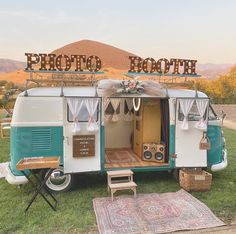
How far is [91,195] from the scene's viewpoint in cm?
643

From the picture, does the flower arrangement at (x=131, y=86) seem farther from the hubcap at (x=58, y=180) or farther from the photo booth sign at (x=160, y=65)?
the hubcap at (x=58, y=180)

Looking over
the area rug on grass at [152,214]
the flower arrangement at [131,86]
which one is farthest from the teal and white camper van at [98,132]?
the area rug on grass at [152,214]

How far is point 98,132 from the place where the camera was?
6.60m

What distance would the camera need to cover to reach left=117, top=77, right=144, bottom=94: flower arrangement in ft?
22.2

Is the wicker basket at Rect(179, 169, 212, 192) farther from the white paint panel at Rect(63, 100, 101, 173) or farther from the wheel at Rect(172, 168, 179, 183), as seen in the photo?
the white paint panel at Rect(63, 100, 101, 173)

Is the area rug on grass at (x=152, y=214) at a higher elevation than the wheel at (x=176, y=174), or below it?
below

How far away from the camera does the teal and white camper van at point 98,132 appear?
6289 mm

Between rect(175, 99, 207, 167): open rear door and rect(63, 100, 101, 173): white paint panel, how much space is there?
213 centimetres

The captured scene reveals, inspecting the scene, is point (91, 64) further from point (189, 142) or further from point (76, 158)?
point (189, 142)

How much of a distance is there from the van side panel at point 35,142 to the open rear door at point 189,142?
3052 mm

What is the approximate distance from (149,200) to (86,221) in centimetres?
165

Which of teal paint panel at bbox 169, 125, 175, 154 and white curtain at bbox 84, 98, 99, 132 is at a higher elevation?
white curtain at bbox 84, 98, 99, 132

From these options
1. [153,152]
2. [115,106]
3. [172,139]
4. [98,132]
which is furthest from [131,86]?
[115,106]

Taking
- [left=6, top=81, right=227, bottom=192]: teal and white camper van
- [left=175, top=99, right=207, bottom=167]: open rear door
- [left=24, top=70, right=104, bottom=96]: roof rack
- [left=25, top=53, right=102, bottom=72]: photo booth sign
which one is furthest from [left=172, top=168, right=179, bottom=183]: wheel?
[left=25, top=53, right=102, bottom=72]: photo booth sign
